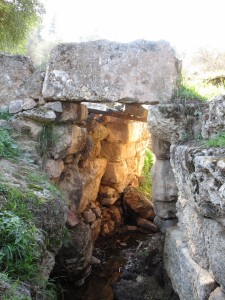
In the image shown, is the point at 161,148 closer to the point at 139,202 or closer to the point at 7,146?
the point at 7,146

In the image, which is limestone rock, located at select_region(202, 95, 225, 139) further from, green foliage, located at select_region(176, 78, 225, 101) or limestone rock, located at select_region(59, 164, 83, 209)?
limestone rock, located at select_region(59, 164, 83, 209)

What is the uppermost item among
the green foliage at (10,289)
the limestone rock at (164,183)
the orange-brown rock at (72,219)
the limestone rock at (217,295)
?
the limestone rock at (164,183)

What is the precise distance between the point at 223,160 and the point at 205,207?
66 cm

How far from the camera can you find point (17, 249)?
259 centimetres

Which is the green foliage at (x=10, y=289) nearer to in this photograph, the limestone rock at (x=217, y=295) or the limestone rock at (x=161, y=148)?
the limestone rock at (x=217, y=295)

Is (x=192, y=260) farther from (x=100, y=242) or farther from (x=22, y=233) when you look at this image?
(x=100, y=242)

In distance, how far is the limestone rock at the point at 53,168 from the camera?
18.7ft

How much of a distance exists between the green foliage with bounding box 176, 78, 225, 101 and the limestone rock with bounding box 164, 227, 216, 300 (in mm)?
2286

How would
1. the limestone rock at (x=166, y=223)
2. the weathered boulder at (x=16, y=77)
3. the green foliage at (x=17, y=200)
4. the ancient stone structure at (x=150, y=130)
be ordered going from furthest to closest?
the limestone rock at (x=166, y=223)
the weathered boulder at (x=16, y=77)
the ancient stone structure at (x=150, y=130)
the green foliage at (x=17, y=200)

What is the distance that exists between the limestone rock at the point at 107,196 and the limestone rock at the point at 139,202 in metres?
0.52

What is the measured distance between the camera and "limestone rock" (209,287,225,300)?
11.2 feet

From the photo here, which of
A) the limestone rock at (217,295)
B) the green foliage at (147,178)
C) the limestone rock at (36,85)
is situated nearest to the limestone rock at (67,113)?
the limestone rock at (36,85)

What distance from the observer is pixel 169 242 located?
217 inches

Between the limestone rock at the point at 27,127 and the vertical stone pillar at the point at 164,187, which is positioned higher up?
the limestone rock at the point at 27,127
